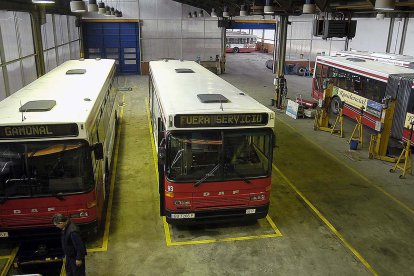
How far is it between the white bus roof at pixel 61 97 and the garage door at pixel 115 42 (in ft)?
62.6

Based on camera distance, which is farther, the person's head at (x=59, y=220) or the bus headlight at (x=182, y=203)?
the bus headlight at (x=182, y=203)

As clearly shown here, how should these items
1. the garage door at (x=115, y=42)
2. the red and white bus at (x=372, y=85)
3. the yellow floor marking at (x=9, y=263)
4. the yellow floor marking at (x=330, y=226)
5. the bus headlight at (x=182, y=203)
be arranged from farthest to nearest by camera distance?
the garage door at (x=115, y=42)
the red and white bus at (x=372, y=85)
the bus headlight at (x=182, y=203)
the yellow floor marking at (x=330, y=226)
the yellow floor marking at (x=9, y=263)

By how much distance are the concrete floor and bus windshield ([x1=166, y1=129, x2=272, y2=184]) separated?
1552 millimetres

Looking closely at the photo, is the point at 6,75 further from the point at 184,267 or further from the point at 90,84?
the point at 184,267

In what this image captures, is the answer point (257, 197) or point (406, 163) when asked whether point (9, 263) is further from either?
point (406, 163)

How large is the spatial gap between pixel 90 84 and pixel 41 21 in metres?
7.42

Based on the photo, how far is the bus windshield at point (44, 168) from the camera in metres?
6.59

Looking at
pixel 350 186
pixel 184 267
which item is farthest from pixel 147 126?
pixel 184 267

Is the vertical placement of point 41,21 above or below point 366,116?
above

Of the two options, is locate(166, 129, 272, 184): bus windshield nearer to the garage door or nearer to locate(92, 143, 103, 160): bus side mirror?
locate(92, 143, 103, 160): bus side mirror

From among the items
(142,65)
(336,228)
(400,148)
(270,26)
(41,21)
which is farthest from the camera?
(270,26)

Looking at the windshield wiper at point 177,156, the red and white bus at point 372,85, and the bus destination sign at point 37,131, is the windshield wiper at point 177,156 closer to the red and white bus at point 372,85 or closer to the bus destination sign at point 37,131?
the bus destination sign at point 37,131

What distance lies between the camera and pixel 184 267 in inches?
282

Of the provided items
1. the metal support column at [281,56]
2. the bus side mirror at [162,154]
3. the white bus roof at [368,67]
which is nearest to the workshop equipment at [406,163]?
the white bus roof at [368,67]
